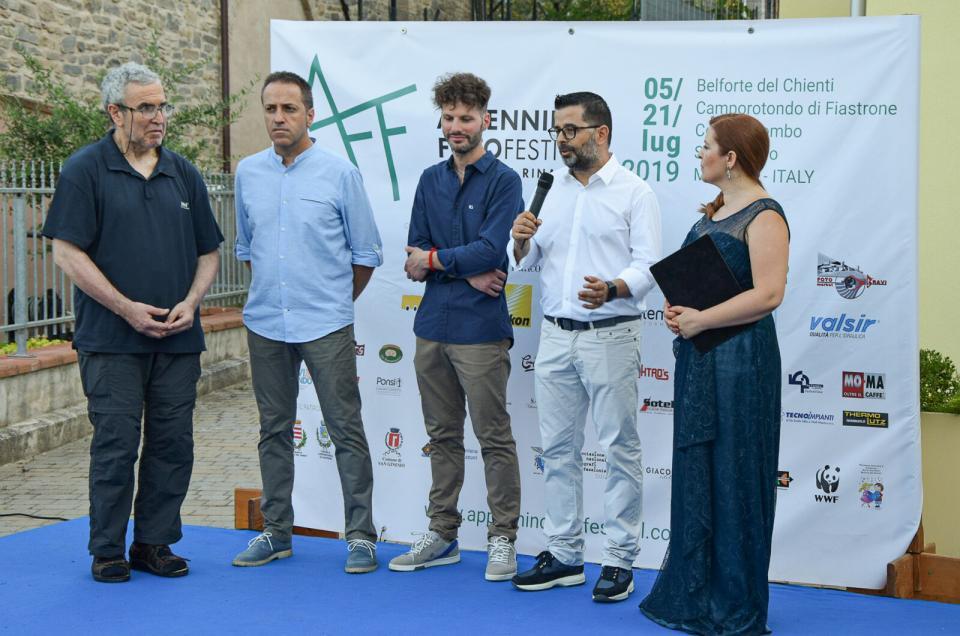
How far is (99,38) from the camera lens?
475 inches

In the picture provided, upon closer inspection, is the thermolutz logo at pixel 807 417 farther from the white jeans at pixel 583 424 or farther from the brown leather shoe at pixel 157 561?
the brown leather shoe at pixel 157 561

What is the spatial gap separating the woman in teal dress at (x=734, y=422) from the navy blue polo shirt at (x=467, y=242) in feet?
3.07

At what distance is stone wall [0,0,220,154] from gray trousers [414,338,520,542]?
23.3ft

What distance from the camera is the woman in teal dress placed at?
406cm

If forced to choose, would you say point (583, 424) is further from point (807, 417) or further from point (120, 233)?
point (120, 233)

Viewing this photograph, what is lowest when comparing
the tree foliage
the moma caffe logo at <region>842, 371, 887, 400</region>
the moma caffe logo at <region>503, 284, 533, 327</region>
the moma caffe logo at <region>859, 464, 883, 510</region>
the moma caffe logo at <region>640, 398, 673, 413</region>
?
the moma caffe logo at <region>859, 464, 883, 510</region>

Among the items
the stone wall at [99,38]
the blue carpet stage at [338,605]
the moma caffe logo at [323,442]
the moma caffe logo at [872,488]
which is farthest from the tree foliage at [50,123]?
the moma caffe logo at [872,488]

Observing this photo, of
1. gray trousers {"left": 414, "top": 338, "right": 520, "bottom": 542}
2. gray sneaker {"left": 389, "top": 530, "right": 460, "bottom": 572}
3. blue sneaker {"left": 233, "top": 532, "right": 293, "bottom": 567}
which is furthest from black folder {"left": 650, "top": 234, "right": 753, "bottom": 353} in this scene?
blue sneaker {"left": 233, "top": 532, "right": 293, "bottom": 567}

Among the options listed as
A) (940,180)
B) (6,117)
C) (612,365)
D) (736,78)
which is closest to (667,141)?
(736,78)

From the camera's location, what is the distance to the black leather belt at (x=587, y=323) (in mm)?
4547

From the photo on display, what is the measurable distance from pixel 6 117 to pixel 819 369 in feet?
26.2

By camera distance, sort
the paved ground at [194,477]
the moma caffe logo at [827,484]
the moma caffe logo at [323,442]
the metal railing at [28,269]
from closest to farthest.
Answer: the moma caffe logo at [827,484] → the moma caffe logo at [323,442] → the paved ground at [194,477] → the metal railing at [28,269]

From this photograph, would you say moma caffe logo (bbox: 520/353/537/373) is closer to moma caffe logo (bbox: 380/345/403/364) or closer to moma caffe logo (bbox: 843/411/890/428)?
moma caffe logo (bbox: 380/345/403/364)

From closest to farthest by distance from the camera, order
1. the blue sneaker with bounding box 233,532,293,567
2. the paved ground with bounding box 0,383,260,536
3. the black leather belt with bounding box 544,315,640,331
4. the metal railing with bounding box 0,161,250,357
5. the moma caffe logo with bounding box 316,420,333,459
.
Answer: the black leather belt with bounding box 544,315,640,331 < the blue sneaker with bounding box 233,532,293,567 < the moma caffe logo with bounding box 316,420,333,459 < the paved ground with bounding box 0,383,260,536 < the metal railing with bounding box 0,161,250,357
